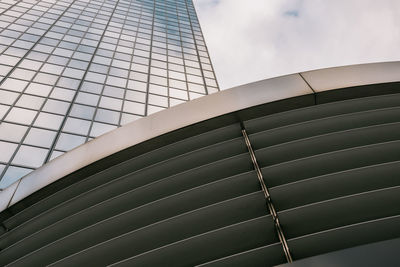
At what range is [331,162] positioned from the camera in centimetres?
448

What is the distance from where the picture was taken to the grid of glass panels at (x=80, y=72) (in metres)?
14.9

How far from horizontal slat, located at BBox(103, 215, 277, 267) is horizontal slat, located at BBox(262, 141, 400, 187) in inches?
33.9

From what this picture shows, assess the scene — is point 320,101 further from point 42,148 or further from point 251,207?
point 42,148

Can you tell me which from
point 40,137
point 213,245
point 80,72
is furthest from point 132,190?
point 80,72

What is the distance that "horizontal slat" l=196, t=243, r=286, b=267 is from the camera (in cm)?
339

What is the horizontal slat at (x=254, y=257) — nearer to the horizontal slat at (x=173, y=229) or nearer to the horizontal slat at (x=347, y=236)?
the horizontal slat at (x=347, y=236)

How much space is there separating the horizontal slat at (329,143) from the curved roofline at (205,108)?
0.76 meters

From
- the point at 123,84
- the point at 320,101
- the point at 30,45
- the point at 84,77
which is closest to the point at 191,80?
the point at 123,84

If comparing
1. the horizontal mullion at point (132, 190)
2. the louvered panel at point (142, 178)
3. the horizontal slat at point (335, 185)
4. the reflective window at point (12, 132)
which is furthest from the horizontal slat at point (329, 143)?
the reflective window at point (12, 132)

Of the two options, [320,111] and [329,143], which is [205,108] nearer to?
[320,111]

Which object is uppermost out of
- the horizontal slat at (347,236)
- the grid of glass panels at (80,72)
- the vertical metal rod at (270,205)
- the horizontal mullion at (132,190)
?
the horizontal slat at (347,236)

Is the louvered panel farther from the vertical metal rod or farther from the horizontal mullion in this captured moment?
the vertical metal rod

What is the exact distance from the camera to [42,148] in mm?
14094

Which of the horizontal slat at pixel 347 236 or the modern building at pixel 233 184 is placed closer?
the horizontal slat at pixel 347 236
